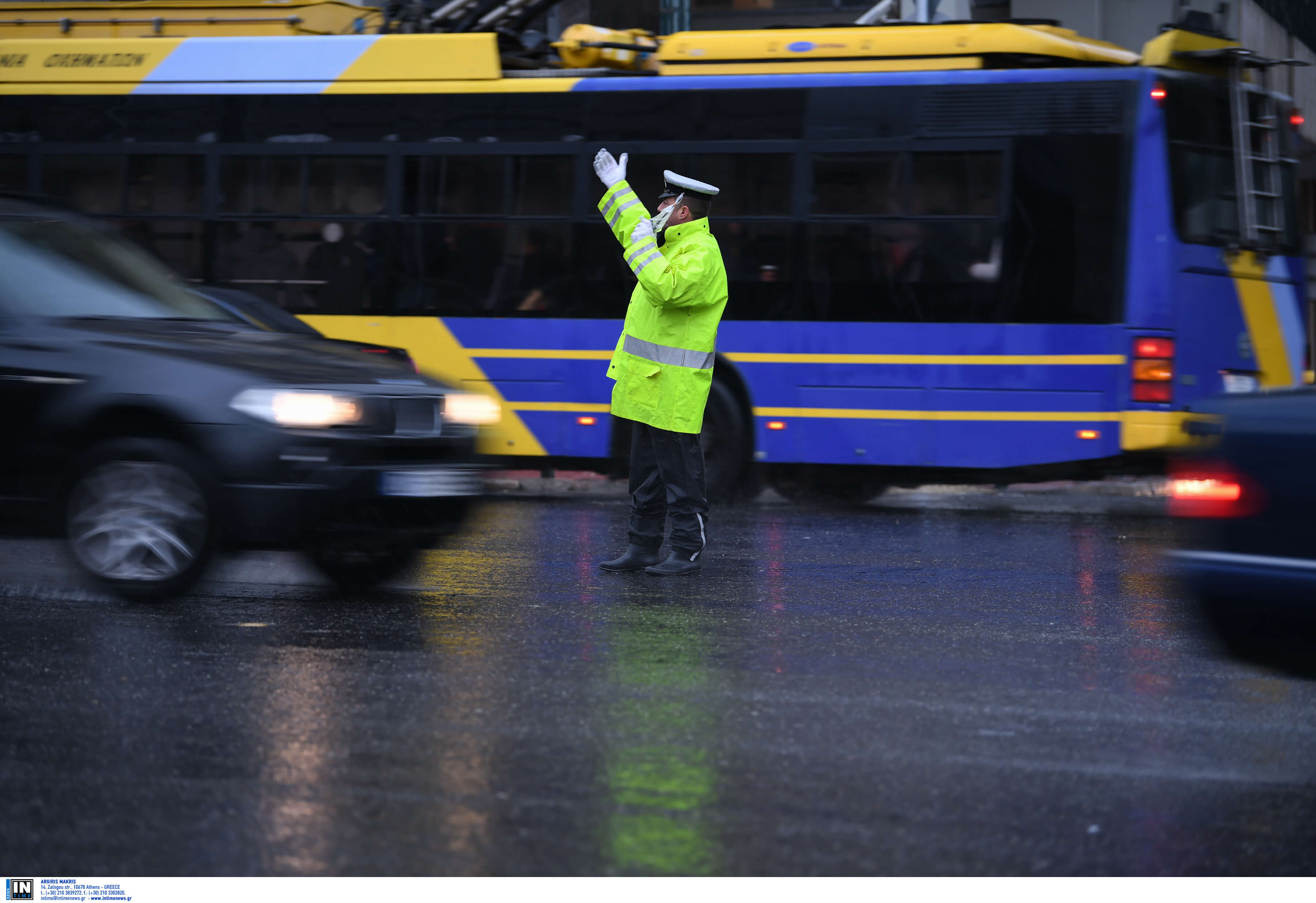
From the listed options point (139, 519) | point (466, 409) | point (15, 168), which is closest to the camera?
point (139, 519)

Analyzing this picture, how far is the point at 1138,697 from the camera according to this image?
576cm

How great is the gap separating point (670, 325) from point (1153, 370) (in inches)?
182

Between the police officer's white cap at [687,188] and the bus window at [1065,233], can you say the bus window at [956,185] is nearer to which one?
the bus window at [1065,233]

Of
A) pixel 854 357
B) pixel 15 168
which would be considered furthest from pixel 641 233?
pixel 15 168

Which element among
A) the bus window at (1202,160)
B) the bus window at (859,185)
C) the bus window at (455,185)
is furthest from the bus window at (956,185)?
the bus window at (455,185)

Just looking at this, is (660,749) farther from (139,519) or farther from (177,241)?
(177,241)

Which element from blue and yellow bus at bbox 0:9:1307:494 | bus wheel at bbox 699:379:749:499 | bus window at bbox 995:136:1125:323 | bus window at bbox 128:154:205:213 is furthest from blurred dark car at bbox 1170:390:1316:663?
bus window at bbox 128:154:205:213

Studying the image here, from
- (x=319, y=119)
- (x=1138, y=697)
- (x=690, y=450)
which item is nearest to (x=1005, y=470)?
(x=690, y=450)

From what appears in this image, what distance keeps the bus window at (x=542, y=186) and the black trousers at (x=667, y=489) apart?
185 inches

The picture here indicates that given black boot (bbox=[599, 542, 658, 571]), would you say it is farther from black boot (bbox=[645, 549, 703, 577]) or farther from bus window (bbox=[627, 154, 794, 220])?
bus window (bbox=[627, 154, 794, 220])

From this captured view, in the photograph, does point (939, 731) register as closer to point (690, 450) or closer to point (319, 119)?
point (690, 450)

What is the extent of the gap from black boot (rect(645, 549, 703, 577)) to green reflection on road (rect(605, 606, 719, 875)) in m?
1.22

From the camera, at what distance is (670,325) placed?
27.5ft

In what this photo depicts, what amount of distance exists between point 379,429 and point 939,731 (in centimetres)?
307
